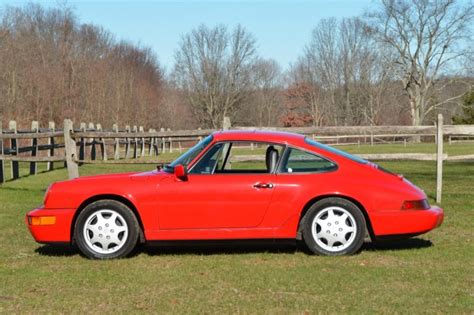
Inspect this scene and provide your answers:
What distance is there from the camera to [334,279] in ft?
17.7

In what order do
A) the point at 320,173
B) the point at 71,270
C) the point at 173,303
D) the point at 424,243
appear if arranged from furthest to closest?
the point at 424,243
the point at 320,173
the point at 71,270
the point at 173,303

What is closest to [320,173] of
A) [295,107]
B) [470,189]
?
[470,189]

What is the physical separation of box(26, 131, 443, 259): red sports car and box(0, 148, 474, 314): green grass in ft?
0.85

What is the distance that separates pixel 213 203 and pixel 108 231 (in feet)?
3.86

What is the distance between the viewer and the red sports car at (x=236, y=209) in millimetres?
6215

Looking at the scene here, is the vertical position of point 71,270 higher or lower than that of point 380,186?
lower

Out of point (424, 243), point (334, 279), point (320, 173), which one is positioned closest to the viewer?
point (334, 279)

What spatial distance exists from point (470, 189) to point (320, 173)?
25.3 ft

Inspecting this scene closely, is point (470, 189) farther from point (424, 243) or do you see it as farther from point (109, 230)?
point (109, 230)

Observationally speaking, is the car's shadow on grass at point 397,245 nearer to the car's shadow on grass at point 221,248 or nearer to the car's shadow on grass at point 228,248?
the car's shadow on grass at point 228,248

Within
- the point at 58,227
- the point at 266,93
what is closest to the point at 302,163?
the point at 58,227

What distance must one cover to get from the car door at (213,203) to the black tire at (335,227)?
0.50m

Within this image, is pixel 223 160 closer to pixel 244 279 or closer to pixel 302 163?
pixel 302 163

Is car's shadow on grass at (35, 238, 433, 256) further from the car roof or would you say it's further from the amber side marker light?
the car roof
